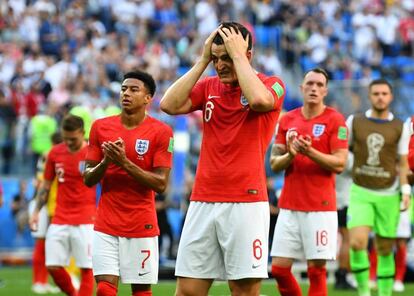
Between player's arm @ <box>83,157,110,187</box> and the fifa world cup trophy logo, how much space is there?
4.45 m

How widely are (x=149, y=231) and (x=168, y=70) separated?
17.6 m

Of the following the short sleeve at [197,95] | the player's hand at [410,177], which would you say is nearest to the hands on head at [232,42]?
the short sleeve at [197,95]

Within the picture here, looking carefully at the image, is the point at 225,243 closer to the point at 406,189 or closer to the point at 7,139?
the point at 406,189

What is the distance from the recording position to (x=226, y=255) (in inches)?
352

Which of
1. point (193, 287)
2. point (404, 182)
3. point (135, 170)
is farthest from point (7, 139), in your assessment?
point (193, 287)

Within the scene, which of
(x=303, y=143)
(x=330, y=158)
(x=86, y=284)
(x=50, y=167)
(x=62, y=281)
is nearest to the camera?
(x=303, y=143)

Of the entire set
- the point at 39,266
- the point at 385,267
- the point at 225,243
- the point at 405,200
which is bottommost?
the point at 39,266

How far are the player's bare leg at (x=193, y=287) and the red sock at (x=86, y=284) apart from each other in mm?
4099

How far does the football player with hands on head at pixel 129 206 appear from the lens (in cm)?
1062

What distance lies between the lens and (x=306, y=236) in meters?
12.4

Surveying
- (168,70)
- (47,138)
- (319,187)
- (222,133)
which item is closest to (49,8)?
(168,70)

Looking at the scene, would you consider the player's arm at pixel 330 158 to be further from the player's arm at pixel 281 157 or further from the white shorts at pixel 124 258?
the white shorts at pixel 124 258

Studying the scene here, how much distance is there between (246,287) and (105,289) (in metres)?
1.93

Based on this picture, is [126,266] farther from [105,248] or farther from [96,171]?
[96,171]
